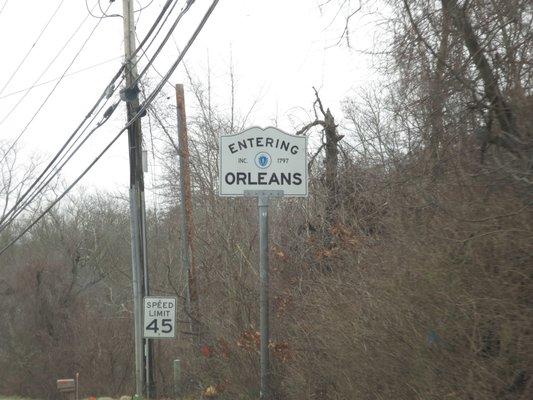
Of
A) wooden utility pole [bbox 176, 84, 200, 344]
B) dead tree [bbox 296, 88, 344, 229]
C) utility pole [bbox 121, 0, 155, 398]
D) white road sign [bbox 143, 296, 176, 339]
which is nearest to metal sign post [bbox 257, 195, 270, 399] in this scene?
dead tree [bbox 296, 88, 344, 229]

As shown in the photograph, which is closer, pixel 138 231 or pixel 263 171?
pixel 263 171

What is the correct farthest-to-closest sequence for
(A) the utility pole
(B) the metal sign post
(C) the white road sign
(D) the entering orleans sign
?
1. (A) the utility pole
2. (C) the white road sign
3. (D) the entering orleans sign
4. (B) the metal sign post

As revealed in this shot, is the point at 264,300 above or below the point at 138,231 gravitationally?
→ below

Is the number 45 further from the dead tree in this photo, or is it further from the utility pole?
the dead tree

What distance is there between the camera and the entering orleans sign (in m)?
7.88

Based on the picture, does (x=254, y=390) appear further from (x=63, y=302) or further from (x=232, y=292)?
(x=63, y=302)

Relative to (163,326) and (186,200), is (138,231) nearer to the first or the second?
(186,200)

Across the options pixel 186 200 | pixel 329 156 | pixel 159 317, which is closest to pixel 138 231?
pixel 186 200

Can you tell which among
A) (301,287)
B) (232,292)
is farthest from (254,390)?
(232,292)

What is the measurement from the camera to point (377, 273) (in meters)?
7.11

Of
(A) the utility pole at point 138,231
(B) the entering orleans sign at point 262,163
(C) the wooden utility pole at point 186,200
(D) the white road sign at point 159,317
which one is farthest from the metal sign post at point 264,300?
(C) the wooden utility pole at point 186,200

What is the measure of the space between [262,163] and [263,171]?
9 centimetres

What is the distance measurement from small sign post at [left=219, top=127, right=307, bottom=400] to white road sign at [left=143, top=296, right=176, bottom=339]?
6.26 meters

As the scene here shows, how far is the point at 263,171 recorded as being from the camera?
7934 mm
